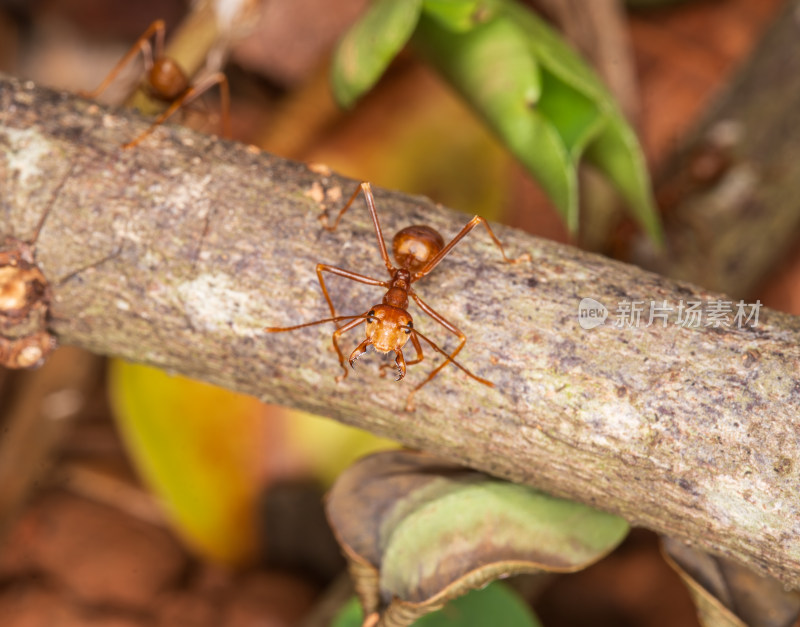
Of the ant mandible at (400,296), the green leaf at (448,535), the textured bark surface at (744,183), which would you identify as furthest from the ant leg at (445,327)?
the textured bark surface at (744,183)

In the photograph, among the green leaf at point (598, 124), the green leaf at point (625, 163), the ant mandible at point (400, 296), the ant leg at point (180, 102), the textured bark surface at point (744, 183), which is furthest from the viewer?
the textured bark surface at point (744, 183)

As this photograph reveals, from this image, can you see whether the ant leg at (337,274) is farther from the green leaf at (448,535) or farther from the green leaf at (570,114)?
the green leaf at (570,114)

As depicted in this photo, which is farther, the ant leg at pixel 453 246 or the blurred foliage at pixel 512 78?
the blurred foliage at pixel 512 78

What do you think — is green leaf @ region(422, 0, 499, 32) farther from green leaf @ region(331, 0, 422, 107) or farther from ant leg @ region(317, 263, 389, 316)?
ant leg @ region(317, 263, 389, 316)

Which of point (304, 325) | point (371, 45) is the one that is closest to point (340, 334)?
point (304, 325)

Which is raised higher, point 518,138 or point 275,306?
point 518,138

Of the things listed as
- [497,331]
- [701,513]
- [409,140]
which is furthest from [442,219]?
[409,140]

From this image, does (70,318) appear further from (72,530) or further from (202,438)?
(72,530)
